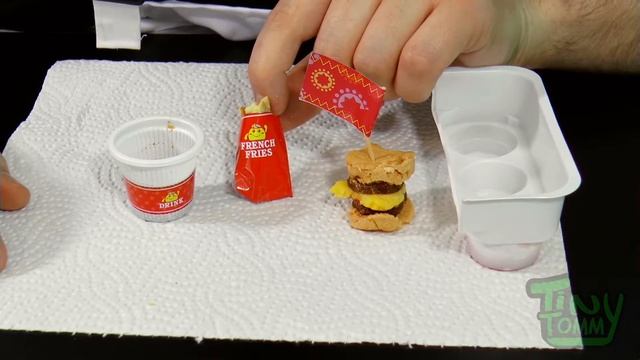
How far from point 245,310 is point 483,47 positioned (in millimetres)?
375

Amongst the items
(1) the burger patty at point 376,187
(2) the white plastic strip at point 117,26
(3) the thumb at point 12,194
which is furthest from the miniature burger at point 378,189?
(2) the white plastic strip at point 117,26

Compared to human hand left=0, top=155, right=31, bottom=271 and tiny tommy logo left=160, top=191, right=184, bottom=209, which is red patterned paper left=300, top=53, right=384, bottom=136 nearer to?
tiny tommy logo left=160, top=191, right=184, bottom=209

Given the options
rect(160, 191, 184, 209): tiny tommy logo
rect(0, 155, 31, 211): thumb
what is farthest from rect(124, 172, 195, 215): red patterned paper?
rect(0, 155, 31, 211): thumb

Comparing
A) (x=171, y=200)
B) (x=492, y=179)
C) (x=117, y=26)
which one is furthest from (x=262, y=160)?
(x=117, y=26)

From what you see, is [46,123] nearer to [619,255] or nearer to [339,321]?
[339,321]

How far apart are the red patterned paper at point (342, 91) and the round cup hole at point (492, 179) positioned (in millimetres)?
119

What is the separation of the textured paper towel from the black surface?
13mm

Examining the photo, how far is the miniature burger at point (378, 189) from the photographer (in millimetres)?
766

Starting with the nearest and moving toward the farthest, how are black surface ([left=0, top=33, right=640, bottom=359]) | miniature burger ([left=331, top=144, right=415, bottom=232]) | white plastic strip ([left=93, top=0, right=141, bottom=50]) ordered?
black surface ([left=0, top=33, right=640, bottom=359]) < miniature burger ([left=331, top=144, right=415, bottom=232]) < white plastic strip ([left=93, top=0, right=141, bottom=50])

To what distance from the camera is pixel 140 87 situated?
991 mm

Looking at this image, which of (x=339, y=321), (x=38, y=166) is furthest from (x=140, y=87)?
(x=339, y=321)

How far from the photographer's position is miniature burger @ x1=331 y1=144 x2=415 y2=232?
0.77 meters

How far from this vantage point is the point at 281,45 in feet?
2.66

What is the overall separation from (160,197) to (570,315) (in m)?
0.39
